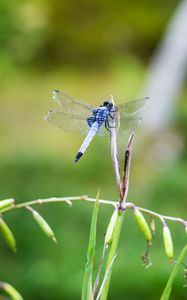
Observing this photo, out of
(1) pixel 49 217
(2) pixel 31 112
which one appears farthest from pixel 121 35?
(1) pixel 49 217

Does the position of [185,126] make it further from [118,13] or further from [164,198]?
[118,13]

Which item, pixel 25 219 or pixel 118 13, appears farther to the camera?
pixel 118 13

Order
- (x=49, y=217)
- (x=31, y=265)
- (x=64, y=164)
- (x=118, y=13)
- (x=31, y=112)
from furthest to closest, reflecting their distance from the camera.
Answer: (x=118, y=13) → (x=31, y=112) → (x=64, y=164) → (x=49, y=217) → (x=31, y=265)

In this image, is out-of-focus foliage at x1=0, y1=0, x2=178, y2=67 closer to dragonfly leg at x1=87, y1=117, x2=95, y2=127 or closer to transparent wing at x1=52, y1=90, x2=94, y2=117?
transparent wing at x1=52, y1=90, x2=94, y2=117

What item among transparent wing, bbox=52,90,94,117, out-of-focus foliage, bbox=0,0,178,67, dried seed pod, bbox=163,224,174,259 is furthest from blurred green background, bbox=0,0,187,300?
dried seed pod, bbox=163,224,174,259

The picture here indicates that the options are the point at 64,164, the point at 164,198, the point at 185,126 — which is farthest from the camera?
the point at 185,126

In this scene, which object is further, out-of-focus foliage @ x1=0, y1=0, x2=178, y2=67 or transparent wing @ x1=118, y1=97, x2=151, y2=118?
out-of-focus foliage @ x1=0, y1=0, x2=178, y2=67
